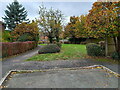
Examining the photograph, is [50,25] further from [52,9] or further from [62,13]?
[62,13]

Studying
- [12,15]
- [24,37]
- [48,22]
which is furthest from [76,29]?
[12,15]

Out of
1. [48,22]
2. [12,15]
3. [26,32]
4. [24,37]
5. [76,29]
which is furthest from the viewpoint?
[12,15]

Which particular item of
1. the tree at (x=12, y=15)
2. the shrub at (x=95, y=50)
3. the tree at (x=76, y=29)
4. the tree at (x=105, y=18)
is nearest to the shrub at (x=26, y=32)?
the tree at (x=76, y=29)

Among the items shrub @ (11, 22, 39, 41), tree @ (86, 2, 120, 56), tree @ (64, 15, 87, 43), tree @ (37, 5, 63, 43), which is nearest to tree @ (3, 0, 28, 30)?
shrub @ (11, 22, 39, 41)

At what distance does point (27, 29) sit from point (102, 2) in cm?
1361

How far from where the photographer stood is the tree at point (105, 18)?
494 centimetres

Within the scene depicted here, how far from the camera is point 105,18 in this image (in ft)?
17.1

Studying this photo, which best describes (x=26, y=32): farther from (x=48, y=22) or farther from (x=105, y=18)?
(x=105, y=18)

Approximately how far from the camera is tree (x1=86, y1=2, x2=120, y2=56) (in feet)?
16.2

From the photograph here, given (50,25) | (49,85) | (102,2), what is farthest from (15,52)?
(102,2)

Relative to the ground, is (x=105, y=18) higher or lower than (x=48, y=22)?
lower

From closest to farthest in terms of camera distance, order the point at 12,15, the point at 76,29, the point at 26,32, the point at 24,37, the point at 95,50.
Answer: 1. the point at 95,50
2. the point at 24,37
3. the point at 26,32
4. the point at 76,29
5. the point at 12,15

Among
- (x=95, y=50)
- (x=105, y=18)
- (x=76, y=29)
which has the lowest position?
(x=95, y=50)

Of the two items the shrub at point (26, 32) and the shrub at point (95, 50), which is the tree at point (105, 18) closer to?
the shrub at point (95, 50)
